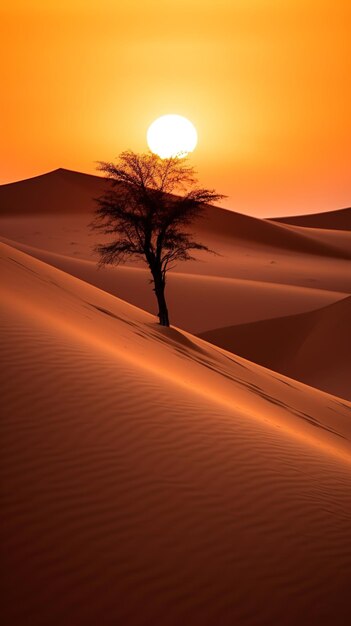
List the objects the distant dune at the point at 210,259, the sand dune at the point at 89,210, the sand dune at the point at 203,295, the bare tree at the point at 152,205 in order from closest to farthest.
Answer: the bare tree at the point at 152,205
the sand dune at the point at 203,295
the distant dune at the point at 210,259
the sand dune at the point at 89,210

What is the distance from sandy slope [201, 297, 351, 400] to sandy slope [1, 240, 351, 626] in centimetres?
1459

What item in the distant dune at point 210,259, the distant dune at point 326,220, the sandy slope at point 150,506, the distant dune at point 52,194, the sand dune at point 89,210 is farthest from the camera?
the distant dune at point 326,220

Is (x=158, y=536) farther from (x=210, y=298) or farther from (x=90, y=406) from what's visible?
(x=210, y=298)

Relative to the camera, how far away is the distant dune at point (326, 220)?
140625mm

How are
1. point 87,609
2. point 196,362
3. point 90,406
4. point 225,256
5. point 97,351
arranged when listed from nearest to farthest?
1. point 87,609
2. point 90,406
3. point 97,351
4. point 196,362
5. point 225,256

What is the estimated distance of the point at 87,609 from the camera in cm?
304

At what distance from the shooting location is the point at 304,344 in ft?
79.4

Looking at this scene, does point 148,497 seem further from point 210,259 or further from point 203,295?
point 210,259

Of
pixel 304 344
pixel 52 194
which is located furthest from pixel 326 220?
pixel 304 344

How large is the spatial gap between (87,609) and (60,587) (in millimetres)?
190

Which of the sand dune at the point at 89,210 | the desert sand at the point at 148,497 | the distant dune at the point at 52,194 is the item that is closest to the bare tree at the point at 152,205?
the desert sand at the point at 148,497

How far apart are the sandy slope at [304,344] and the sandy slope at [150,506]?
1459cm

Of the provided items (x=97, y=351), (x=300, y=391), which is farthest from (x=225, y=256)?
(x=97, y=351)

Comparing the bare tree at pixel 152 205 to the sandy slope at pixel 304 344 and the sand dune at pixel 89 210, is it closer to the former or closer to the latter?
the sandy slope at pixel 304 344
